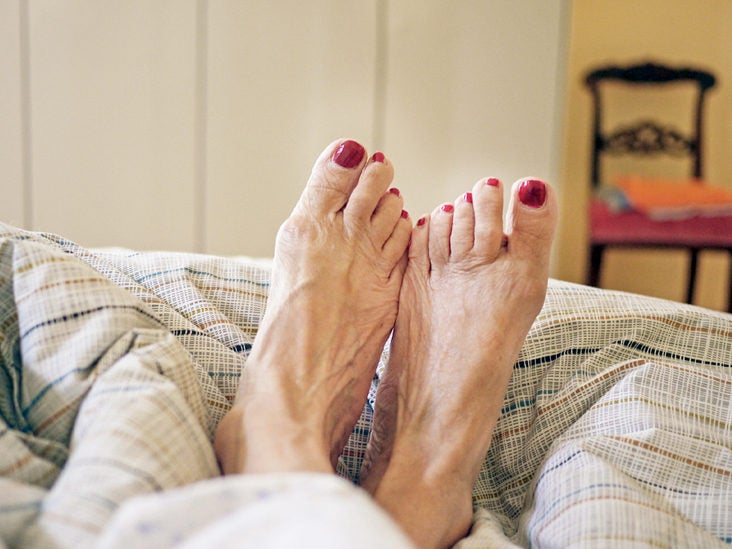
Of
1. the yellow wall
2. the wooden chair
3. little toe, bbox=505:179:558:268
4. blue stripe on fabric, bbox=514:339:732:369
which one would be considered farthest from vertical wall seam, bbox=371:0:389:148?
blue stripe on fabric, bbox=514:339:732:369

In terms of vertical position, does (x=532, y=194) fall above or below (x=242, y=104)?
below

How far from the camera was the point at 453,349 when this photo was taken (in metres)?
0.70

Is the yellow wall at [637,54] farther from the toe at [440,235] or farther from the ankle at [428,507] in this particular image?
the ankle at [428,507]

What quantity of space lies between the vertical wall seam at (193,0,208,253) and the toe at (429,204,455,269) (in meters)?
1.68

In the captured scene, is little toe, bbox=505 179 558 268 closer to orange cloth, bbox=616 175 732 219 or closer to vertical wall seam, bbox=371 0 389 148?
orange cloth, bbox=616 175 732 219

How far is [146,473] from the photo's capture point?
0.41m

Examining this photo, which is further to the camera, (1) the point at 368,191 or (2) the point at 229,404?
(1) the point at 368,191

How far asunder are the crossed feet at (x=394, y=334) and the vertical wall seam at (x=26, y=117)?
179 cm

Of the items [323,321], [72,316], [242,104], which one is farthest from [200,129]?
[72,316]

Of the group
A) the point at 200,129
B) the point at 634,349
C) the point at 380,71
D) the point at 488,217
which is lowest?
the point at 634,349

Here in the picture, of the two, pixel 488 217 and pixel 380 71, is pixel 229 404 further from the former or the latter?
pixel 380 71

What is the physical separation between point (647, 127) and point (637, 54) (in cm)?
44

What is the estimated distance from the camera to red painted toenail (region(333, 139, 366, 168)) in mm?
832

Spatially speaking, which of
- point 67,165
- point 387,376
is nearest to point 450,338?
point 387,376
